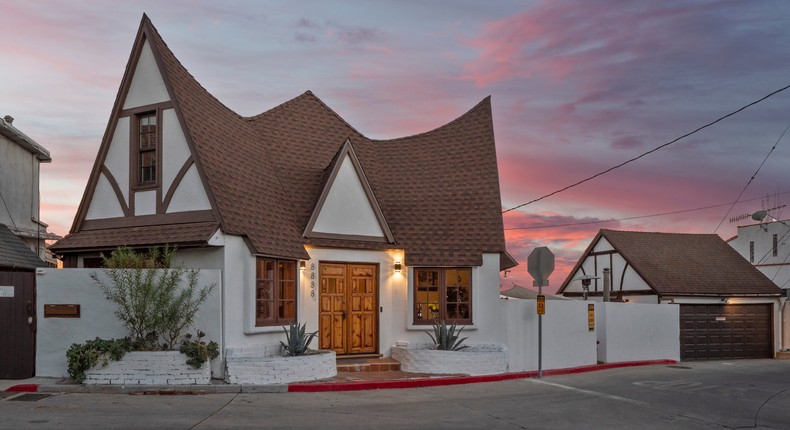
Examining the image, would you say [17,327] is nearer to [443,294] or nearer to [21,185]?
[443,294]

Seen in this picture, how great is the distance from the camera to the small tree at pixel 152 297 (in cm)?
1555

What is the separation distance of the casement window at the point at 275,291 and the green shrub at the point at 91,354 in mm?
3089

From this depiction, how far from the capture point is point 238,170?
18734 mm

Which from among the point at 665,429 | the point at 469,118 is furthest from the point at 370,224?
the point at 665,429

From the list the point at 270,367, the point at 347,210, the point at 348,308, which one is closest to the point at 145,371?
the point at 270,367

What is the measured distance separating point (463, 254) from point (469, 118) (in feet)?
17.8

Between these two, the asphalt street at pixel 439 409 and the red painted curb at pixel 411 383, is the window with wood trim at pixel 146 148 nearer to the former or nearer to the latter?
the asphalt street at pixel 439 409

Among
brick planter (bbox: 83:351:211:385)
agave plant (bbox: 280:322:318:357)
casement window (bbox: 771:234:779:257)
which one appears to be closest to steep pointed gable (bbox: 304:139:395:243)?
agave plant (bbox: 280:322:318:357)

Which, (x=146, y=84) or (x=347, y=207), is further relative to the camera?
(x=347, y=207)

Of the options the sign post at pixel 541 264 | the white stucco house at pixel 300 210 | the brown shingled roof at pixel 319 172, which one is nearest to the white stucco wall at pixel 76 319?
the white stucco house at pixel 300 210

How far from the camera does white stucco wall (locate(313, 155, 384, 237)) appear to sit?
20016mm

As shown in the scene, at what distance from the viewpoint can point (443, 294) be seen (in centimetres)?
2106

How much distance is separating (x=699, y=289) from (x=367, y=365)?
2033 centimetres

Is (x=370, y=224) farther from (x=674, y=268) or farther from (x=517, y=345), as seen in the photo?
(x=674, y=268)
